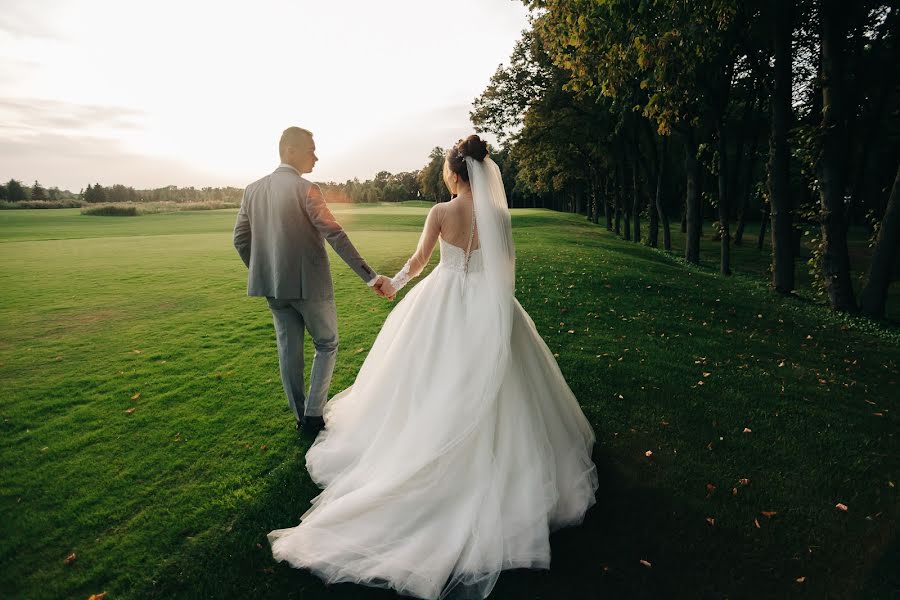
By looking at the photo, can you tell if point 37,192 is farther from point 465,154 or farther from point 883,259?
point 883,259

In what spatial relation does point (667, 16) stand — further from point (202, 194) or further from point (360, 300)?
point (202, 194)

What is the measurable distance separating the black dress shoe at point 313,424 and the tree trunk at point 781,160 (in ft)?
43.2

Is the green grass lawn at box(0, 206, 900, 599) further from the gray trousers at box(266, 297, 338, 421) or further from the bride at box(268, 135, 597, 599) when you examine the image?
the gray trousers at box(266, 297, 338, 421)

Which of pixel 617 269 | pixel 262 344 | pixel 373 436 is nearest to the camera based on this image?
pixel 373 436

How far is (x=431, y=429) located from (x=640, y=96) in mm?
21460

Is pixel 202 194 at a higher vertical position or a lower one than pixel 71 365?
higher

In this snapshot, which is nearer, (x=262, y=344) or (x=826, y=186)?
(x=262, y=344)

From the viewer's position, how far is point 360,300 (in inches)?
449

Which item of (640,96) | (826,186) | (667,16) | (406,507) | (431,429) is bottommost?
(406,507)

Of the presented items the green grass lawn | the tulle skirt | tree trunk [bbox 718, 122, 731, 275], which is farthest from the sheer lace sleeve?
tree trunk [bbox 718, 122, 731, 275]

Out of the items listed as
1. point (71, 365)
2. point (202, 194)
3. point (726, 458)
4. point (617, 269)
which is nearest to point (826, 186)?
point (617, 269)

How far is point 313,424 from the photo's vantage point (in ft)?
16.7

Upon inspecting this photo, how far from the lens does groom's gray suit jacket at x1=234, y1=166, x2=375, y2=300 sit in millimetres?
4504

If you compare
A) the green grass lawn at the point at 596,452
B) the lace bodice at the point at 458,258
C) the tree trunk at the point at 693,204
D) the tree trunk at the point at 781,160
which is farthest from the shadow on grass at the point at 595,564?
the tree trunk at the point at 693,204
